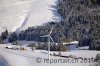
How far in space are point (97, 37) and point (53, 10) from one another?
398 cm

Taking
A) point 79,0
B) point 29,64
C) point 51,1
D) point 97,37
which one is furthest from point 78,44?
point 51,1

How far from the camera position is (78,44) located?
15.5 metres

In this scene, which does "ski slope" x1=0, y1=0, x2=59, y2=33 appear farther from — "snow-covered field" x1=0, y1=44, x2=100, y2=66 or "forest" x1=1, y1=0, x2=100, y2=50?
"snow-covered field" x1=0, y1=44, x2=100, y2=66

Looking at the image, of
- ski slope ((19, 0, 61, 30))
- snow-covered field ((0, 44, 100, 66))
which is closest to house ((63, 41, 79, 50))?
snow-covered field ((0, 44, 100, 66))

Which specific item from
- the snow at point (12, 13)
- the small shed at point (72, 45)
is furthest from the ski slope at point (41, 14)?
the small shed at point (72, 45)

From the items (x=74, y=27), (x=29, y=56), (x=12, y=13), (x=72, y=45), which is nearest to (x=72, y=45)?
(x=72, y=45)

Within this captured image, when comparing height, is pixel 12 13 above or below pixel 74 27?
above

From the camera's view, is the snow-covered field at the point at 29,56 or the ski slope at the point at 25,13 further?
the ski slope at the point at 25,13

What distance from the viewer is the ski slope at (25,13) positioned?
723 inches

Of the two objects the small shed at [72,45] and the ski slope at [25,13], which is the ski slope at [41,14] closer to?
the ski slope at [25,13]

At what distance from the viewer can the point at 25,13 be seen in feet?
64.8

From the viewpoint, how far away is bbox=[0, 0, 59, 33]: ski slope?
18359 millimetres

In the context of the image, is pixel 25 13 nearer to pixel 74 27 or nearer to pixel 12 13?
pixel 12 13

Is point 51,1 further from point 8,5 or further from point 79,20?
point 79,20
